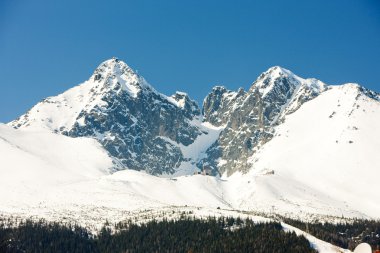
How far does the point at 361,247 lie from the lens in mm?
85500

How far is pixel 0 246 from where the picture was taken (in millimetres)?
101188

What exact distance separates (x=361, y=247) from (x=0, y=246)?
56066mm

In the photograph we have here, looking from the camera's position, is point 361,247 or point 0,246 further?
point 0,246
